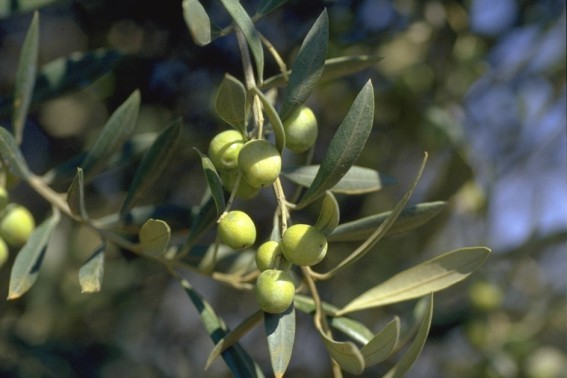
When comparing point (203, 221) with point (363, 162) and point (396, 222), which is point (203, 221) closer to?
point (396, 222)

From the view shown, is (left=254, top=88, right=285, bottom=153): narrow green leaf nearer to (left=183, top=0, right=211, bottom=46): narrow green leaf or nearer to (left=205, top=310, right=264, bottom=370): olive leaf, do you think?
(left=183, top=0, right=211, bottom=46): narrow green leaf

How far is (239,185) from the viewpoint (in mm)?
819

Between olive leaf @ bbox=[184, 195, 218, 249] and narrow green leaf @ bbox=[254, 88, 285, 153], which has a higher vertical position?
narrow green leaf @ bbox=[254, 88, 285, 153]

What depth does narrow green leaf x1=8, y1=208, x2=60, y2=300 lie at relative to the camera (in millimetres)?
902

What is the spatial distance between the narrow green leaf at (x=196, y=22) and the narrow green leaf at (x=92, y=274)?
0.93 feet

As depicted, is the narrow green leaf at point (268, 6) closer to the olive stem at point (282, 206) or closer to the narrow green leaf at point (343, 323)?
the olive stem at point (282, 206)

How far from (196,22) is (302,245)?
0.72ft

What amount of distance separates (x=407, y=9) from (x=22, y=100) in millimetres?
823

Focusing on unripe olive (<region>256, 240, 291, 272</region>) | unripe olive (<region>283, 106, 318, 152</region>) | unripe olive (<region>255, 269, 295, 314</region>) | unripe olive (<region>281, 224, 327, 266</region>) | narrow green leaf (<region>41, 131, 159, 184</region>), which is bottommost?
narrow green leaf (<region>41, 131, 159, 184</region>)

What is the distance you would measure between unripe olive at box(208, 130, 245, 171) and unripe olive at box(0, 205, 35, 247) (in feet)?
1.09

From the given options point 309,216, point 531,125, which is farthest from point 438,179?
point 531,125

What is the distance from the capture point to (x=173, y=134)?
0.94 m

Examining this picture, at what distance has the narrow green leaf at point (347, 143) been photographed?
74 cm

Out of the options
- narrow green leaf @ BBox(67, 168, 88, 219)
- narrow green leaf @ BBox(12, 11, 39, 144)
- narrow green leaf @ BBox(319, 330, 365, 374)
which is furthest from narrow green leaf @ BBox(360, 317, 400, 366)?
narrow green leaf @ BBox(12, 11, 39, 144)
